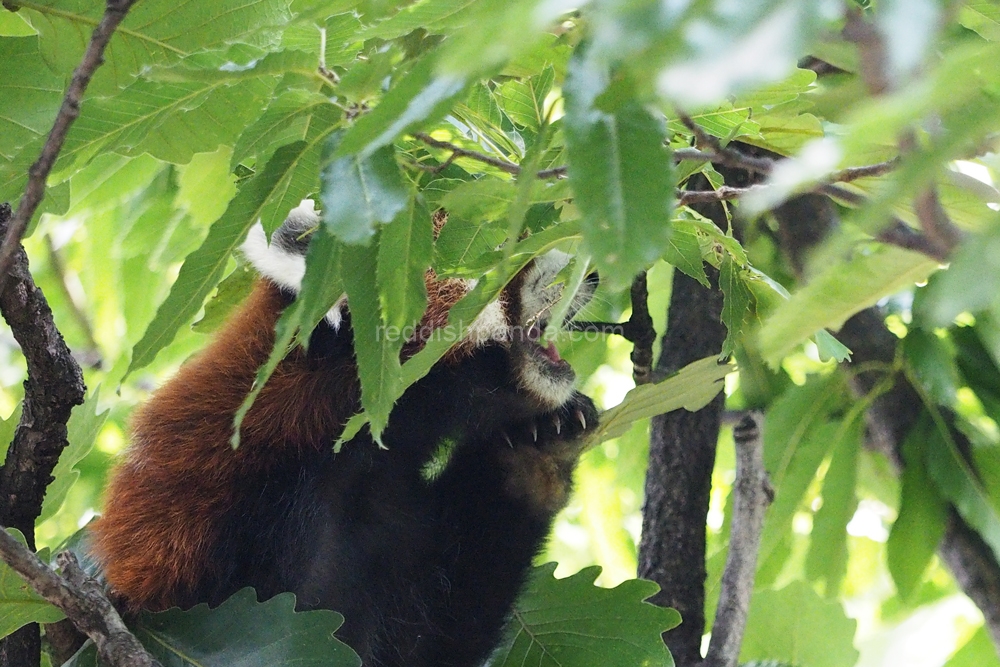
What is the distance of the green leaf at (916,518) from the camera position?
1.96 metres

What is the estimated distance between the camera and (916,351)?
6.14ft

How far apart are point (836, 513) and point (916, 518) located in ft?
0.57

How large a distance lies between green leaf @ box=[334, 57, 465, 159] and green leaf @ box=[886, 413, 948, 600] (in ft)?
5.35

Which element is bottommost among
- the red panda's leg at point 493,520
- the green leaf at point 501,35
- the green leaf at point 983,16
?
the red panda's leg at point 493,520

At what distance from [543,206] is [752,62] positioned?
0.63 metres

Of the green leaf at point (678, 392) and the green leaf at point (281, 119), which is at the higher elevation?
the green leaf at point (281, 119)

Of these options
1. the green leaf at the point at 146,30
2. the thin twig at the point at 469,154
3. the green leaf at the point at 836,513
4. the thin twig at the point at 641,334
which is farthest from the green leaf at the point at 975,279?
the green leaf at the point at 836,513

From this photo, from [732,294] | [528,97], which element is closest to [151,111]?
[528,97]

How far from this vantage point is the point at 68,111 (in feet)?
3.01

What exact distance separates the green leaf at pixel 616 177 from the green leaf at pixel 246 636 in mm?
844

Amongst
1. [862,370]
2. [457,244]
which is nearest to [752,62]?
[457,244]

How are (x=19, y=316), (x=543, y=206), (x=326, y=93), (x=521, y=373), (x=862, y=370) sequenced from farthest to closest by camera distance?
(x=862, y=370) < (x=521, y=373) < (x=19, y=316) < (x=543, y=206) < (x=326, y=93)

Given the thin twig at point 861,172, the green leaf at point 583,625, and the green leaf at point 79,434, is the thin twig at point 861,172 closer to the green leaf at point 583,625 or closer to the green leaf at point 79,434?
the green leaf at point 583,625

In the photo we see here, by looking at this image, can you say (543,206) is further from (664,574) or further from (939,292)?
(664,574)
